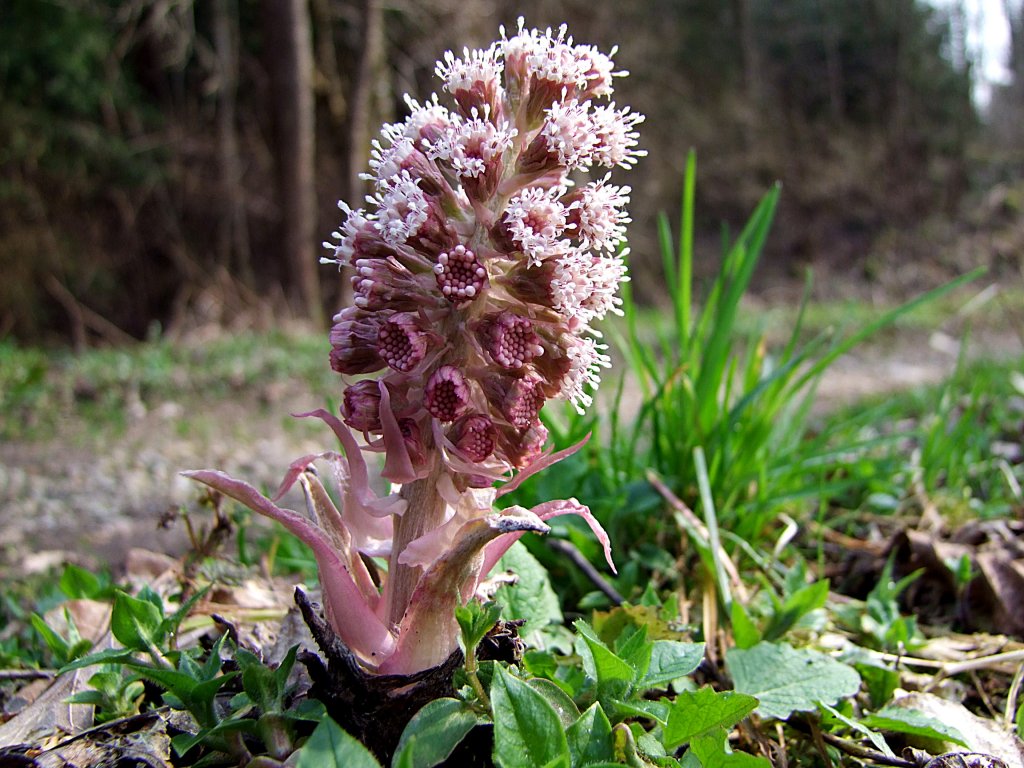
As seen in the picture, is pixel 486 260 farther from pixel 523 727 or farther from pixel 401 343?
pixel 523 727

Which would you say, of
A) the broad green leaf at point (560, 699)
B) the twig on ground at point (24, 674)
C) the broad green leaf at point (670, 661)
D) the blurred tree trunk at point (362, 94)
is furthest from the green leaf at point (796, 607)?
the blurred tree trunk at point (362, 94)

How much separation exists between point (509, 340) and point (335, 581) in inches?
18.6

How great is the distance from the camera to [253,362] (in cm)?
790

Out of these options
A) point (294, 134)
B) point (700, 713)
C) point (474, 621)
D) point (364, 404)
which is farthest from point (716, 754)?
point (294, 134)

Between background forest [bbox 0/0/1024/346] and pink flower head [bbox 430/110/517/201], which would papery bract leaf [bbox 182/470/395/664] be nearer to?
pink flower head [bbox 430/110/517/201]

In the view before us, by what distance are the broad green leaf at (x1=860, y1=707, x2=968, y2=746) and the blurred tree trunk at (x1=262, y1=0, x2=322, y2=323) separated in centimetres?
972

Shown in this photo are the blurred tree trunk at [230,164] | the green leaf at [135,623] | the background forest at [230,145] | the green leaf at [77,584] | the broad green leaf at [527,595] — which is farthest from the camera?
the blurred tree trunk at [230,164]

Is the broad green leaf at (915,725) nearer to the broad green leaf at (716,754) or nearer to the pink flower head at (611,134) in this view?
the broad green leaf at (716,754)

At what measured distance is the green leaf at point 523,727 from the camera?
1.18 m

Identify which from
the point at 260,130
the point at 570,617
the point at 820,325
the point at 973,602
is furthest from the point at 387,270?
the point at 260,130

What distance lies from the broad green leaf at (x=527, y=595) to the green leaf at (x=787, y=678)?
388 mm

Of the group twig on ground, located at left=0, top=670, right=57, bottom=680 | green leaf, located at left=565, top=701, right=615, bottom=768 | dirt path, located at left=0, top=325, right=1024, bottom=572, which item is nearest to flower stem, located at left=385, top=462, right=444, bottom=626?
green leaf, located at left=565, top=701, right=615, bottom=768

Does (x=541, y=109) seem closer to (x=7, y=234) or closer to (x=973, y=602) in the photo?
(x=973, y=602)

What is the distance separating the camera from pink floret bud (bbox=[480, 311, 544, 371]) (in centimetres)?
130
